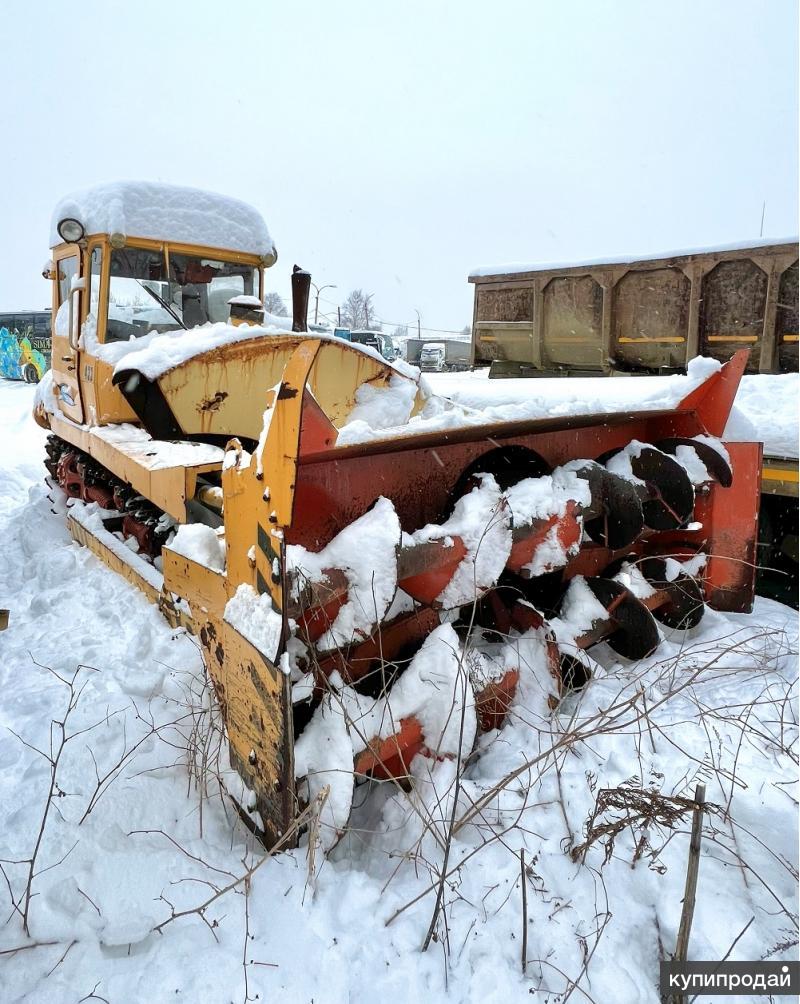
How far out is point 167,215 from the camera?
4.94 meters

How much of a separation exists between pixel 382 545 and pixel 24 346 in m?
27.0

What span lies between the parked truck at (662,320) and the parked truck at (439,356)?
18.3 meters

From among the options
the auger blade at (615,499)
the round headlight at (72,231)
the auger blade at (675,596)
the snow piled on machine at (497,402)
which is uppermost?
the round headlight at (72,231)

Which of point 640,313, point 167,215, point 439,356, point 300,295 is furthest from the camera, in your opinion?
point 439,356

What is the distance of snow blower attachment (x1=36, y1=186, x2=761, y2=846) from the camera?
185 cm

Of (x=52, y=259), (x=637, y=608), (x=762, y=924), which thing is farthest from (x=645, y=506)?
(x=52, y=259)

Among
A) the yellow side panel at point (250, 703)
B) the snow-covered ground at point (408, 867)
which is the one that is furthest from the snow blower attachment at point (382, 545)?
the snow-covered ground at point (408, 867)

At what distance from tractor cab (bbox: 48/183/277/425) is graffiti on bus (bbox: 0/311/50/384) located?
21.3 metres

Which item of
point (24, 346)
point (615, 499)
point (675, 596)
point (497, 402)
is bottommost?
point (675, 596)

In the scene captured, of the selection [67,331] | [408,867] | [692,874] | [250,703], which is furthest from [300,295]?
[692,874]

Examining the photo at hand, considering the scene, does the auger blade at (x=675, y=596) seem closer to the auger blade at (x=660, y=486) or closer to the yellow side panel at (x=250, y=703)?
the auger blade at (x=660, y=486)

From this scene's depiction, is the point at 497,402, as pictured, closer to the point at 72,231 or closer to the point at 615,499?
the point at 615,499

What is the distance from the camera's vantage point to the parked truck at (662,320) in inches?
179

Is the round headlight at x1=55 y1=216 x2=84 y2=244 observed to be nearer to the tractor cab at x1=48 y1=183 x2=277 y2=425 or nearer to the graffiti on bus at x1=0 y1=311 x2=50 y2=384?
the tractor cab at x1=48 y1=183 x2=277 y2=425
